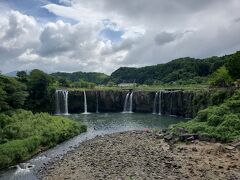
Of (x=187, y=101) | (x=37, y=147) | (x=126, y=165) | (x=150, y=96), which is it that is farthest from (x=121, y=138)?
(x=150, y=96)

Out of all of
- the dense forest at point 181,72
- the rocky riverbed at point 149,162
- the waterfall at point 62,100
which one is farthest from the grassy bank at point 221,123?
the dense forest at point 181,72

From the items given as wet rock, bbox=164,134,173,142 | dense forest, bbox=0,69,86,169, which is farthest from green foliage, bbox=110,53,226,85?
wet rock, bbox=164,134,173,142

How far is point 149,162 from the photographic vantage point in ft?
102

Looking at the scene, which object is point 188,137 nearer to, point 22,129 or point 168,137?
point 168,137

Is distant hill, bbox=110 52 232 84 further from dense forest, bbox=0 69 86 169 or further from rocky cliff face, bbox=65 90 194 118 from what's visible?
dense forest, bbox=0 69 86 169

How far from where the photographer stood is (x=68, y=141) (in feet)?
153

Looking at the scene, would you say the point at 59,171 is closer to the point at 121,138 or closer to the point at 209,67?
the point at 121,138

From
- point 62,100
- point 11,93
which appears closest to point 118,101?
point 62,100

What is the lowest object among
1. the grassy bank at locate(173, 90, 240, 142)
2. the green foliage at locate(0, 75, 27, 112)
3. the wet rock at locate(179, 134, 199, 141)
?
the wet rock at locate(179, 134, 199, 141)

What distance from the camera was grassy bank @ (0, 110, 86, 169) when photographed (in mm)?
35125

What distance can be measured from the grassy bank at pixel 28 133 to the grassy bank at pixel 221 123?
58.3 feet

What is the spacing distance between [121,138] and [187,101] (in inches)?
1180

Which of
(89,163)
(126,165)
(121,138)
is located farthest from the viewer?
(121,138)

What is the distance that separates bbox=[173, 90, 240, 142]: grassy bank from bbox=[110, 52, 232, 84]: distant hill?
244ft
